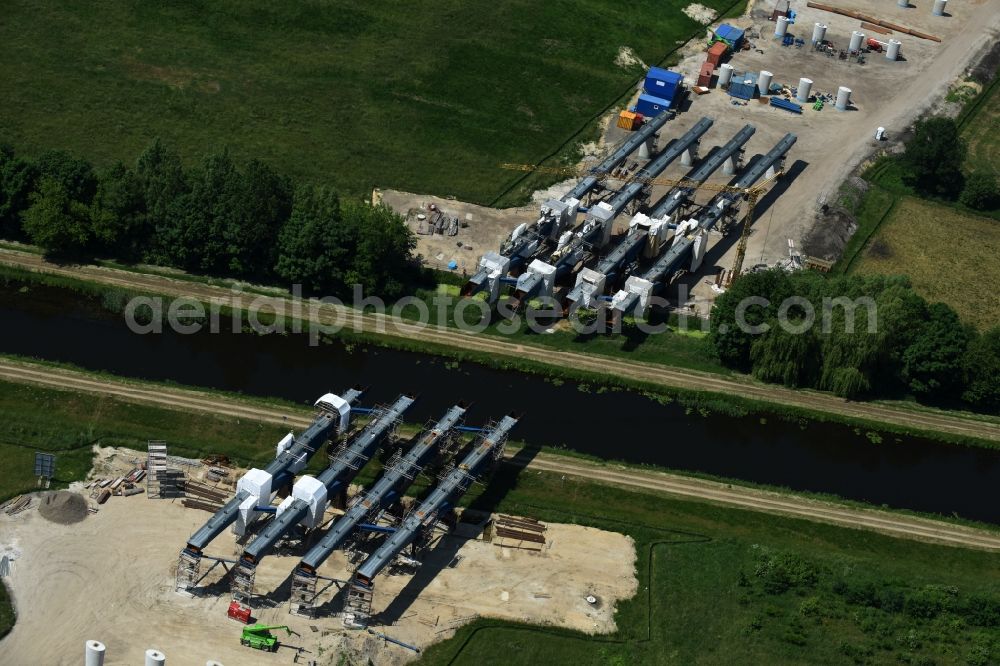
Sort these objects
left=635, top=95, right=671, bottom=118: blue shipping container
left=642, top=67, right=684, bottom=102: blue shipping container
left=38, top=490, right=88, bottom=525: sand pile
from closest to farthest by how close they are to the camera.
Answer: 1. left=38, top=490, right=88, bottom=525: sand pile
2. left=635, top=95, right=671, bottom=118: blue shipping container
3. left=642, top=67, right=684, bottom=102: blue shipping container

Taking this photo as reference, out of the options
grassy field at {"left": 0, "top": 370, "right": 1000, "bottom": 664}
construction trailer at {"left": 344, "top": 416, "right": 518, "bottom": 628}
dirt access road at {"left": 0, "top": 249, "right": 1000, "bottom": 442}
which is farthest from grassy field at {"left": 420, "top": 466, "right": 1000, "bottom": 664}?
dirt access road at {"left": 0, "top": 249, "right": 1000, "bottom": 442}

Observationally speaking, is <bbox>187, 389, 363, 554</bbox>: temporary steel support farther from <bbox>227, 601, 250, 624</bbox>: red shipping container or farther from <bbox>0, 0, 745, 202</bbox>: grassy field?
<bbox>0, 0, 745, 202</bbox>: grassy field

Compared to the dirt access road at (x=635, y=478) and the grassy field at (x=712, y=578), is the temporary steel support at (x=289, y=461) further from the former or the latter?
the dirt access road at (x=635, y=478)

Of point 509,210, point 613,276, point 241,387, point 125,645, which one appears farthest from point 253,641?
point 509,210

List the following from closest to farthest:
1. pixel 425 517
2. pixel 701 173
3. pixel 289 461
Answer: pixel 425 517
pixel 289 461
pixel 701 173

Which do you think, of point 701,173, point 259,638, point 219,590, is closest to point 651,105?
point 701,173

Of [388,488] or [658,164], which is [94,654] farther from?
[658,164]

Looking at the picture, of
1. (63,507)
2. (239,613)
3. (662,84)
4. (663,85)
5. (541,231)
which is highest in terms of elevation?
(662,84)
